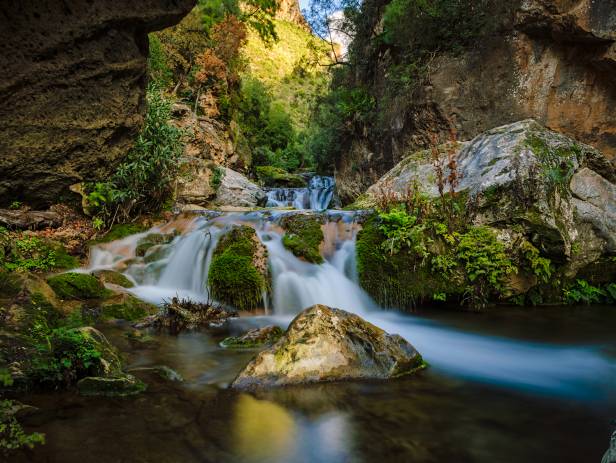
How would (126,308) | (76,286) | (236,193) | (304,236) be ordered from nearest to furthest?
1. (126,308)
2. (76,286)
3. (304,236)
4. (236,193)

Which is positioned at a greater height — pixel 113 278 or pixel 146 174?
pixel 146 174

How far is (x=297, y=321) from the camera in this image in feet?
12.3

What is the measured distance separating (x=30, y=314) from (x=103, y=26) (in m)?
2.53

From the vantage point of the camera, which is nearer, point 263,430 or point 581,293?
point 263,430

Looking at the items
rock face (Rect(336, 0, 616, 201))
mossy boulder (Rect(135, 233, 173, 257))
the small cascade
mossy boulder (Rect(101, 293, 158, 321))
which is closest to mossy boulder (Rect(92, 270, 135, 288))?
mossy boulder (Rect(135, 233, 173, 257))

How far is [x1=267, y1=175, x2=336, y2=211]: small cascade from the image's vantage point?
17703 millimetres

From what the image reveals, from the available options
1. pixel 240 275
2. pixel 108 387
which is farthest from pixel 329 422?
pixel 240 275

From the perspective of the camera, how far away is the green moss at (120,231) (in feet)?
26.8

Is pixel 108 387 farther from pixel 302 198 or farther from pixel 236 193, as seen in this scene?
pixel 302 198

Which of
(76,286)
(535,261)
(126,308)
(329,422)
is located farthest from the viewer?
(535,261)

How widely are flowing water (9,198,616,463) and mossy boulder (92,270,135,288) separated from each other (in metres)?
1.98

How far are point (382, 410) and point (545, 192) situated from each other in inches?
227

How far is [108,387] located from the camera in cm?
307

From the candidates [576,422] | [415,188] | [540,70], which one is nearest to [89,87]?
[576,422]
